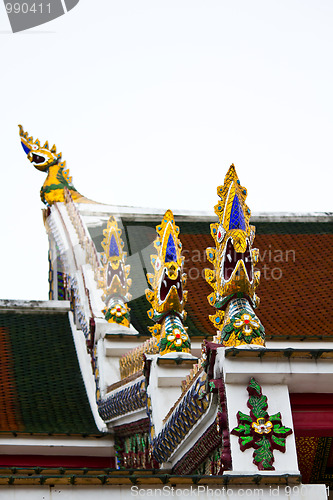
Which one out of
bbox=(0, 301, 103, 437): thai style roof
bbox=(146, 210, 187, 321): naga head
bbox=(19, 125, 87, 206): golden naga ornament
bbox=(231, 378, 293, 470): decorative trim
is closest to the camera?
bbox=(231, 378, 293, 470): decorative trim

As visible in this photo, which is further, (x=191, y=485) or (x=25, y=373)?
(x=25, y=373)

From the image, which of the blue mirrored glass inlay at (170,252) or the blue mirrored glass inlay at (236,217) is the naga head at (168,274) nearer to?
the blue mirrored glass inlay at (170,252)

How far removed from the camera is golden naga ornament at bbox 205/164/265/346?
5.46 meters

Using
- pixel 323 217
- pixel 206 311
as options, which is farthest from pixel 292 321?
pixel 323 217

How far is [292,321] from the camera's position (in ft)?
30.9

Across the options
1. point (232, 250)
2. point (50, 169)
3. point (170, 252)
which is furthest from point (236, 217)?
point (50, 169)

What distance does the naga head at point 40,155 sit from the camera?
12.8 m

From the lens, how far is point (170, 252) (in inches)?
270

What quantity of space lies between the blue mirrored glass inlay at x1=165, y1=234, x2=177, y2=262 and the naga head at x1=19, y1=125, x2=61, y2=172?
20.2 ft

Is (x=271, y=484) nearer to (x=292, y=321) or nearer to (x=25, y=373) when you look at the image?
(x=292, y=321)

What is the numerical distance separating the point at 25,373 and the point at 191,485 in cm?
592

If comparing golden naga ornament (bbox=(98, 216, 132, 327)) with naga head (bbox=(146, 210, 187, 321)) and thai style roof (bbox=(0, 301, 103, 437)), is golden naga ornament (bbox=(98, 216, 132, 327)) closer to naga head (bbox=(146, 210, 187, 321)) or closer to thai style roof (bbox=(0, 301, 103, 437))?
thai style roof (bbox=(0, 301, 103, 437))

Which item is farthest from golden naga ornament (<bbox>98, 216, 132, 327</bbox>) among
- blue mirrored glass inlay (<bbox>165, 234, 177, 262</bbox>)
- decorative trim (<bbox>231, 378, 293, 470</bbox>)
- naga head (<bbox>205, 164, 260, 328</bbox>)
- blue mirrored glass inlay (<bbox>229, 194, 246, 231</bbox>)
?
decorative trim (<bbox>231, 378, 293, 470</bbox>)

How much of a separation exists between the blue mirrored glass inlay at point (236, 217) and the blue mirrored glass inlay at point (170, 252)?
3.72 ft
